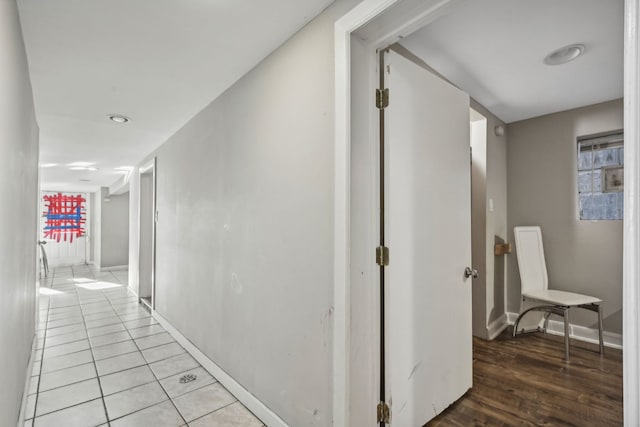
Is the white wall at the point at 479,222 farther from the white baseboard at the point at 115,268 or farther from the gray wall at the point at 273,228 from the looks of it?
the white baseboard at the point at 115,268

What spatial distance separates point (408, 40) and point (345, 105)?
94cm

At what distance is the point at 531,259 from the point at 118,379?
4121mm

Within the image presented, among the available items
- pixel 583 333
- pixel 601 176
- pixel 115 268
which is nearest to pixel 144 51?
pixel 601 176

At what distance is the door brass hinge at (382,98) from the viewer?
154 centimetres

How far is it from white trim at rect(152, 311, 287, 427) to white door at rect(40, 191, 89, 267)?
28.9 feet

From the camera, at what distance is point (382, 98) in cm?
155

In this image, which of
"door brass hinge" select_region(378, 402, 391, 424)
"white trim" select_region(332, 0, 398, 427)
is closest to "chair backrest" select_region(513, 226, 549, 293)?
"door brass hinge" select_region(378, 402, 391, 424)

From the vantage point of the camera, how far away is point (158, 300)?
392 cm

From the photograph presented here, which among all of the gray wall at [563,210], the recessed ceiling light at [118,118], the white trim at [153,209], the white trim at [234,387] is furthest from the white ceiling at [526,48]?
the white trim at [153,209]

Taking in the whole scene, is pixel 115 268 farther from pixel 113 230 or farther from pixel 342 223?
pixel 342 223

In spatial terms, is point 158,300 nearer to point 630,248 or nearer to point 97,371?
point 97,371

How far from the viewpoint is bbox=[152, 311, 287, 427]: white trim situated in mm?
1847

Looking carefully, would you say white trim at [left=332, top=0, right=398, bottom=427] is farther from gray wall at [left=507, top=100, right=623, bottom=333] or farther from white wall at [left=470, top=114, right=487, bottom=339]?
gray wall at [left=507, top=100, right=623, bottom=333]

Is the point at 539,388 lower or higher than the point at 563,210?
lower
